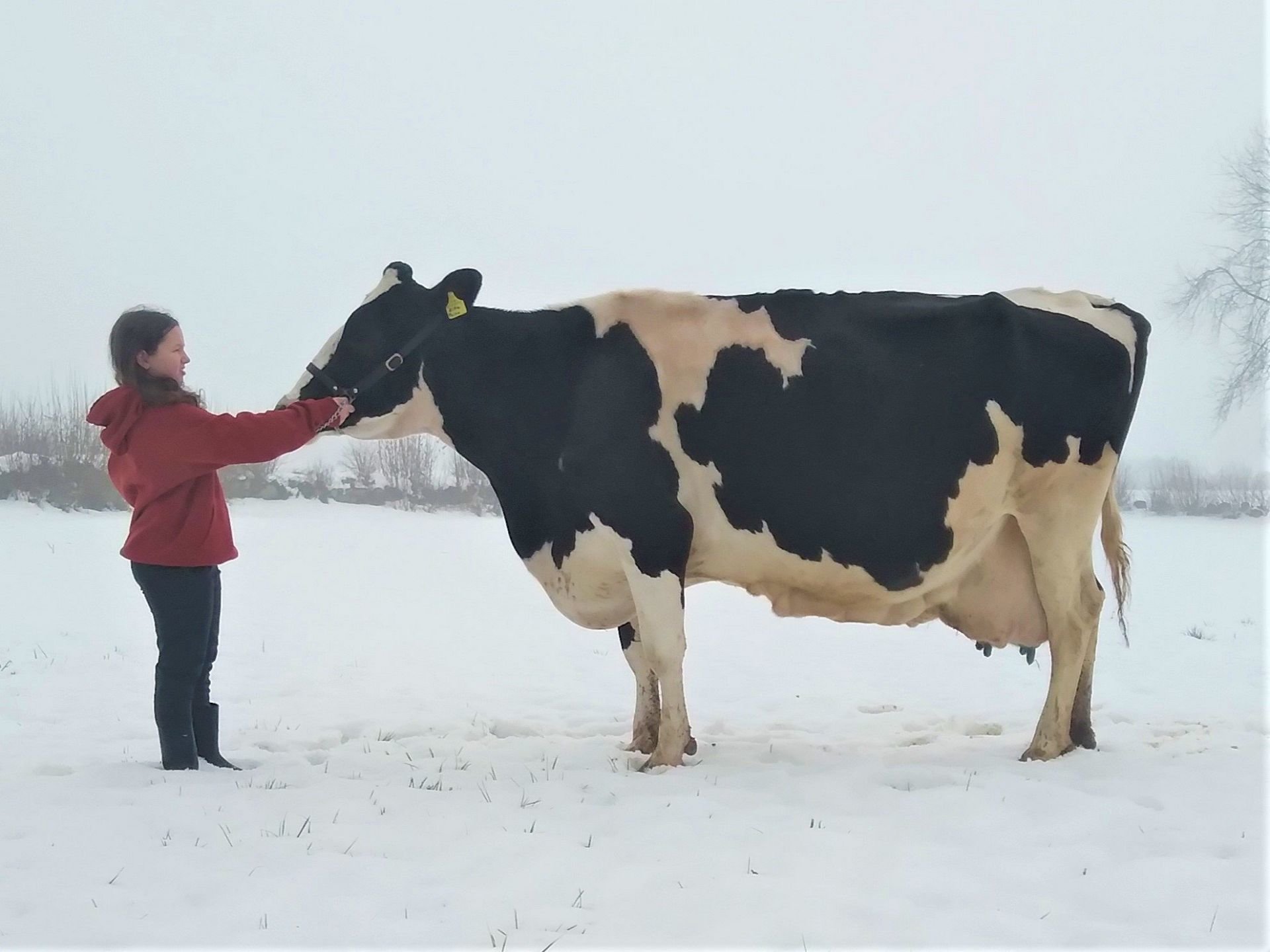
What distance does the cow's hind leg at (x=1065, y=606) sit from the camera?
4.73 metres

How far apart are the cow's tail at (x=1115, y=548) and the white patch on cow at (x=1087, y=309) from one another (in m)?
0.71

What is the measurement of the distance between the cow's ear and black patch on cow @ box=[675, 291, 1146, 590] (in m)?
1.31

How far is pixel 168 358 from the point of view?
4.32 metres

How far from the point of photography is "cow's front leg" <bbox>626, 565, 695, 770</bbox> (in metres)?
4.57

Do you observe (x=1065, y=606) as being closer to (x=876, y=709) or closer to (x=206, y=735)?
(x=876, y=709)

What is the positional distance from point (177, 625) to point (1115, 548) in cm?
456

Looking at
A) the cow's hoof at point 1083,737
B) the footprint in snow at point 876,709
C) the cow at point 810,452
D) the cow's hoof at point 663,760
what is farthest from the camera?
the footprint in snow at point 876,709

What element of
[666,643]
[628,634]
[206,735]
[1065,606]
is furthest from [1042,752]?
[206,735]

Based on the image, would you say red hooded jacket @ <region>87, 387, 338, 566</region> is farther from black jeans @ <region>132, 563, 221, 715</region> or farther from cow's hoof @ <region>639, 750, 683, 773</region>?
cow's hoof @ <region>639, 750, 683, 773</region>

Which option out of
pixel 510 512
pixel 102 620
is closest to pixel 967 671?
pixel 510 512

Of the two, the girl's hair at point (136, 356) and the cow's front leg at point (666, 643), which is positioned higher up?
the girl's hair at point (136, 356)

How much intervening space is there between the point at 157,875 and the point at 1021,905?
2493 mm

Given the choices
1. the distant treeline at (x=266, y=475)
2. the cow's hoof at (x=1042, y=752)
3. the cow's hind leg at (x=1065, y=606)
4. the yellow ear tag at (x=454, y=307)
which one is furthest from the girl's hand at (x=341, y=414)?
the distant treeline at (x=266, y=475)

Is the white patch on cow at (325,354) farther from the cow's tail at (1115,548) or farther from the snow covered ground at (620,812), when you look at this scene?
the cow's tail at (1115,548)
